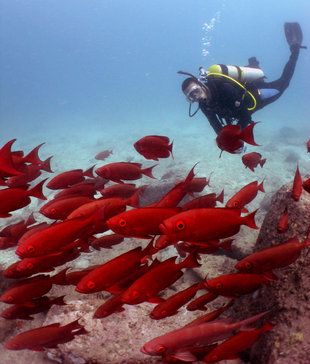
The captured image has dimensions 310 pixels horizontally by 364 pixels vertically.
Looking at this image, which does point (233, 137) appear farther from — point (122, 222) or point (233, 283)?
point (122, 222)

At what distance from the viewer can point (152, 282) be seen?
6.11 feet

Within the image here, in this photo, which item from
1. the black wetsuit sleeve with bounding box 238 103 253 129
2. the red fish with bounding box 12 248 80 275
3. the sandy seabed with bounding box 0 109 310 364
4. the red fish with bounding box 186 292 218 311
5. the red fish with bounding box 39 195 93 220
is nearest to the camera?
the red fish with bounding box 12 248 80 275

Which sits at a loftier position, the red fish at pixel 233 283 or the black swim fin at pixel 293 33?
the black swim fin at pixel 293 33

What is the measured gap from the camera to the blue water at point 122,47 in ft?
323

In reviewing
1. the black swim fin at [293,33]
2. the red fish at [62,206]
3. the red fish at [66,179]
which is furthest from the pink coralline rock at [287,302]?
the black swim fin at [293,33]

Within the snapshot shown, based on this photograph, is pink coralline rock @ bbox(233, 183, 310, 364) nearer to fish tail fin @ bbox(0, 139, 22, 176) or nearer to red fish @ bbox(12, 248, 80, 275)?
red fish @ bbox(12, 248, 80, 275)

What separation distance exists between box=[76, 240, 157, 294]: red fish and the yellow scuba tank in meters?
6.36

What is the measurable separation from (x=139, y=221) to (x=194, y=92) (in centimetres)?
505

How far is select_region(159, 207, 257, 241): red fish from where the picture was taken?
150 cm

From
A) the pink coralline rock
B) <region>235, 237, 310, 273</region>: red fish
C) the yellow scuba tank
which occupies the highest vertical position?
the yellow scuba tank

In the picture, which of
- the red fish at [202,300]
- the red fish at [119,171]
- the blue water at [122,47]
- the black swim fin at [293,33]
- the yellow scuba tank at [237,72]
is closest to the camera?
the red fish at [202,300]

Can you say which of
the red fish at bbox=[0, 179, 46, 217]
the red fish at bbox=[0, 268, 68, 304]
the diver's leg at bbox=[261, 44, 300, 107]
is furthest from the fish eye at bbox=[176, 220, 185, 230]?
the diver's leg at bbox=[261, 44, 300, 107]

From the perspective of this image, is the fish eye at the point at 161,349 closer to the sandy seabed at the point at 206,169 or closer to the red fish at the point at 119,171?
the red fish at the point at 119,171

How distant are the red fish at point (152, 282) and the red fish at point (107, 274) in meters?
0.13
